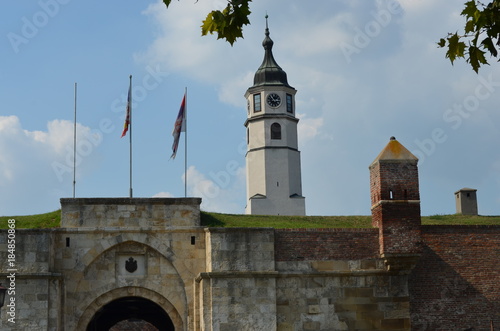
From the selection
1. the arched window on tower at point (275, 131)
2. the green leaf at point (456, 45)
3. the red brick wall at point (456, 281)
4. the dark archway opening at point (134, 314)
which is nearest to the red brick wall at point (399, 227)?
the red brick wall at point (456, 281)

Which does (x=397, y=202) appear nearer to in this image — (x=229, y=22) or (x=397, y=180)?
(x=397, y=180)

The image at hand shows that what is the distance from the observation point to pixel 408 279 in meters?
21.6

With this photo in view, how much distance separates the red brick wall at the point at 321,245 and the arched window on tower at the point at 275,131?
38571 millimetres

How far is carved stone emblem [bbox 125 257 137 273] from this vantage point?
21.3 metres

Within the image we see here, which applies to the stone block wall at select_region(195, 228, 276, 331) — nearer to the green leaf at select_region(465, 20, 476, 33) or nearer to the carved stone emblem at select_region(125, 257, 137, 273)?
the carved stone emblem at select_region(125, 257, 137, 273)

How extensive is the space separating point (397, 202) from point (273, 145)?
3871 cm

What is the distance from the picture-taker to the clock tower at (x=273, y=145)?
59.6m

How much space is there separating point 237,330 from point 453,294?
18.1ft

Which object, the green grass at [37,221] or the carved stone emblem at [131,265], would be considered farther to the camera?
the green grass at [37,221]

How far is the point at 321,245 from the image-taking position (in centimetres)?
2138

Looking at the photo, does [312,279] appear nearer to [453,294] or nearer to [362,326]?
[362,326]

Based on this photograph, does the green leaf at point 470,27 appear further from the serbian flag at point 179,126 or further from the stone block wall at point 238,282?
the serbian flag at point 179,126

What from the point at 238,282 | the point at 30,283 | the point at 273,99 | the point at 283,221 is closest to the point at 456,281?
the point at 283,221

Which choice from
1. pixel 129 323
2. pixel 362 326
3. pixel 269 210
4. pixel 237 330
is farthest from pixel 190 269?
pixel 269 210
